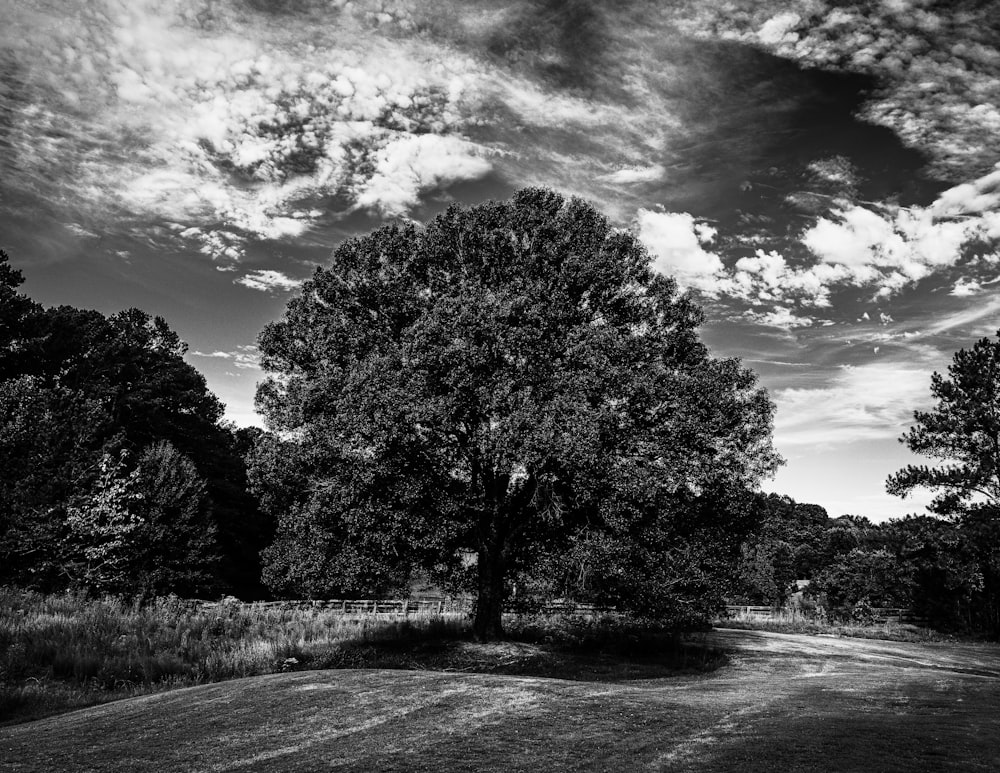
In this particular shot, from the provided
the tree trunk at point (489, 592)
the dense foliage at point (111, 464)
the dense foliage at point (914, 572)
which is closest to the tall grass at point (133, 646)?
the tree trunk at point (489, 592)

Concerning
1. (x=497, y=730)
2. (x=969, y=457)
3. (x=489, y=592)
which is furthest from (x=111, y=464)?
(x=969, y=457)

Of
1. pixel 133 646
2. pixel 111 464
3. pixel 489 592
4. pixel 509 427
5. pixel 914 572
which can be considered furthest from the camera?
pixel 914 572

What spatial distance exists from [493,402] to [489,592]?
297 inches

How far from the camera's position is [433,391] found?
1819 centimetres

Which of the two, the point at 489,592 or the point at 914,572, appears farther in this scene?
the point at 914,572

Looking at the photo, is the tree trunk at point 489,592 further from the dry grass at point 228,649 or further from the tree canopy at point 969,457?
the tree canopy at point 969,457

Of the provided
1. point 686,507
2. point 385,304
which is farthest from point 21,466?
point 686,507

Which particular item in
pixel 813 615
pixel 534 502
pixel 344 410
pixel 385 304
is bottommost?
pixel 813 615

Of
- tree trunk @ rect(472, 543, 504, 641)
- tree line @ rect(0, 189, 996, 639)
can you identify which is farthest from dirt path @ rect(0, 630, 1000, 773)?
tree trunk @ rect(472, 543, 504, 641)

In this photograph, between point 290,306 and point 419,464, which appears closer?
point 419,464

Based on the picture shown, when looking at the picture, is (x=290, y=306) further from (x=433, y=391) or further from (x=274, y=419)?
(x=433, y=391)

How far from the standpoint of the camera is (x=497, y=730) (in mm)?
6785

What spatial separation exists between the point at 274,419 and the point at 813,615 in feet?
153

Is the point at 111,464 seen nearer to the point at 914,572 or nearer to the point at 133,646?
the point at 133,646
